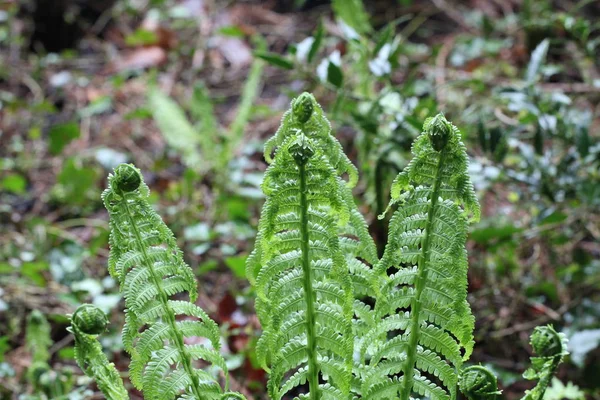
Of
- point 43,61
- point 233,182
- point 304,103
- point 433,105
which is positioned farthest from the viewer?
point 43,61

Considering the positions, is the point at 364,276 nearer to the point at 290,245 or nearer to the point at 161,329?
the point at 290,245

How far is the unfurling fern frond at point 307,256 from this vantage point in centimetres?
123

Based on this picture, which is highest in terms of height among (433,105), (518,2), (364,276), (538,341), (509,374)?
(518,2)

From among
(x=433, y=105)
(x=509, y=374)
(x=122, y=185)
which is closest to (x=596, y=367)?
(x=509, y=374)

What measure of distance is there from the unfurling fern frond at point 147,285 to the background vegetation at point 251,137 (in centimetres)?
77

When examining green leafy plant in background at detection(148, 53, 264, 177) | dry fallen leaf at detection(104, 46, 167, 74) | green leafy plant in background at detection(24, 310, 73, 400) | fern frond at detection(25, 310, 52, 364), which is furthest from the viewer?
dry fallen leaf at detection(104, 46, 167, 74)

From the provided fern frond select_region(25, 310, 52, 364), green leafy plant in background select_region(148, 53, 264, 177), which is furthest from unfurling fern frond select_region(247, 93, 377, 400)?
green leafy plant in background select_region(148, 53, 264, 177)

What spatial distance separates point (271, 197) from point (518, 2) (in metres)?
4.01

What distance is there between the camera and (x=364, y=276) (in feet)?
4.49

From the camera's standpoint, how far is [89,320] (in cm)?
123

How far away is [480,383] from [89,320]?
0.68m

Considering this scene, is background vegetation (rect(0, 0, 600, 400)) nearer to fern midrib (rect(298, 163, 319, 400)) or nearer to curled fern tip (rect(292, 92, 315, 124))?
fern midrib (rect(298, 163, 319, 400))

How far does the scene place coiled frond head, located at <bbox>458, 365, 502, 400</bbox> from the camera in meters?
1.23

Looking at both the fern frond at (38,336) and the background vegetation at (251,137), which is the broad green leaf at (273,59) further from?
the fern frond at (38,336)
